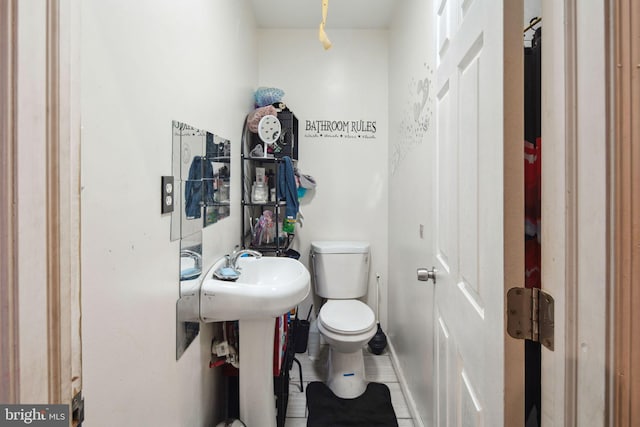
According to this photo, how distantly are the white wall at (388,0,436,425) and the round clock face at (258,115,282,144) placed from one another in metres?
0.85

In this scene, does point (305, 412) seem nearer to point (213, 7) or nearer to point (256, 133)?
point (256, 133)

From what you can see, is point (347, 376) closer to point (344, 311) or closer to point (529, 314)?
point (344, 311)

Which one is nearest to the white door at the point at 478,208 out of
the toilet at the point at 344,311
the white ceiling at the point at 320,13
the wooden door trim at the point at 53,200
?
the wooden door trim at the point at 53,200

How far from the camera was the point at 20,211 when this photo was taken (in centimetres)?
40

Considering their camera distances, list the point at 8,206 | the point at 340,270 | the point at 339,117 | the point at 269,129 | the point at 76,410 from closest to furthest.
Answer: the point at 8,206
the point at 76,410
the point at 269,129
the point at 340,270
the point at 339,117

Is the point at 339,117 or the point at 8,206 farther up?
the point at 339,117

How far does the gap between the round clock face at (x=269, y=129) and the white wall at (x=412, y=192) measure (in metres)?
0.85

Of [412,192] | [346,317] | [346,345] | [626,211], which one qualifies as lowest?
[346,345]

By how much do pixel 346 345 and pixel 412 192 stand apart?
0.99 meters

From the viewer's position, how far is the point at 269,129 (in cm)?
210

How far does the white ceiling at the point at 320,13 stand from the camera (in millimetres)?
2246

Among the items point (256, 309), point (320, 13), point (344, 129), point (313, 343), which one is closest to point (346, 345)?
point (313, 343)

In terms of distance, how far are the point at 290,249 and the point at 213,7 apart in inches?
64.7

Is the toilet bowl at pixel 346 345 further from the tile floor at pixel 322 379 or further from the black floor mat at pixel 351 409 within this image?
the tile floor at pixel 322 379
